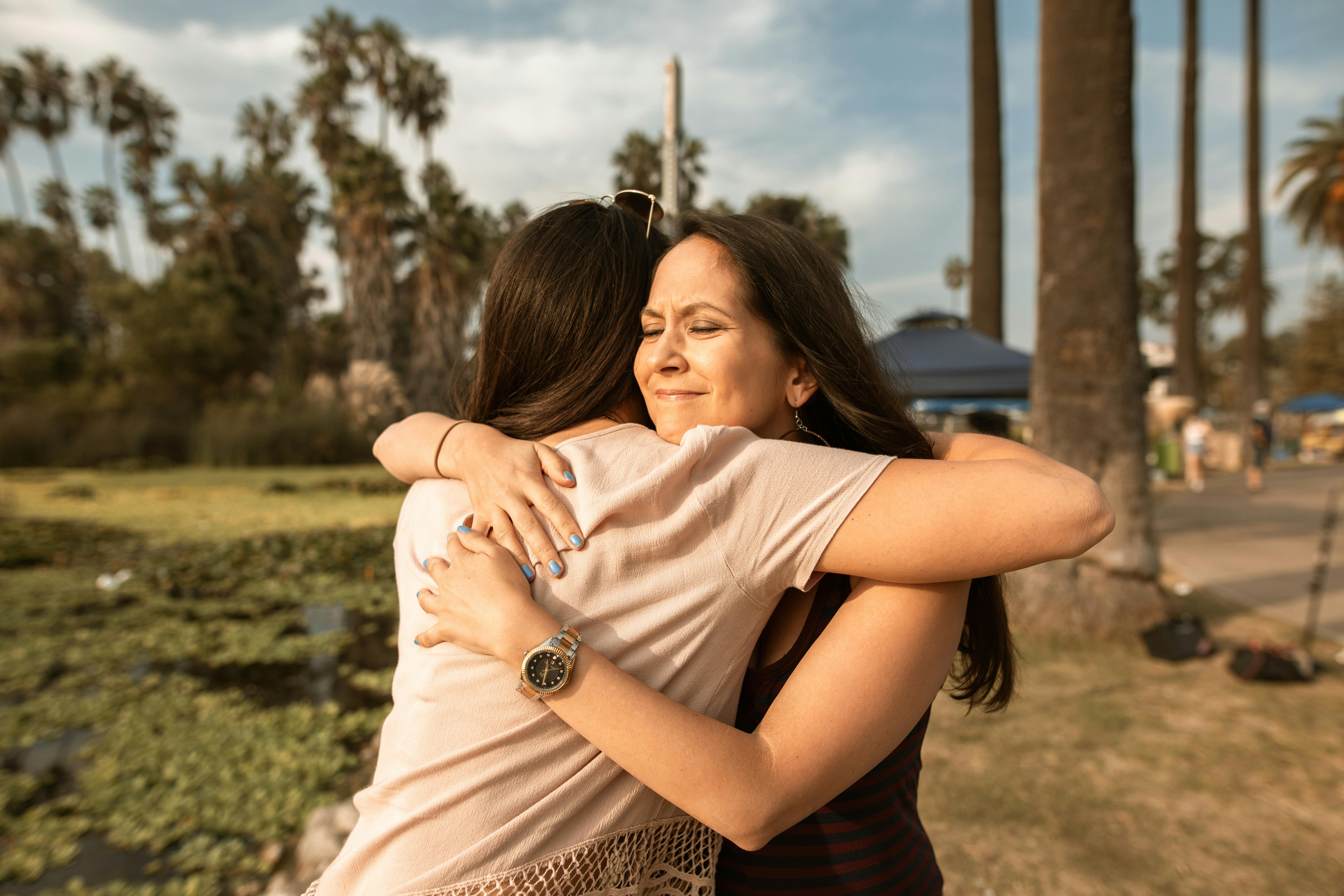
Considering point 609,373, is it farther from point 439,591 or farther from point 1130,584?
point 1130,584

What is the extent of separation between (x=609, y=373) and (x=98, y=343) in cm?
3475

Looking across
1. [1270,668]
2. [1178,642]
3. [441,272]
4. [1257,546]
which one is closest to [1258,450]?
[1257,546]

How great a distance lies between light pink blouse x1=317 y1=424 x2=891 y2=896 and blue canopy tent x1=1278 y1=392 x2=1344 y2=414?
36.2 metres

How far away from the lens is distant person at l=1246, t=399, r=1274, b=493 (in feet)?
48.0

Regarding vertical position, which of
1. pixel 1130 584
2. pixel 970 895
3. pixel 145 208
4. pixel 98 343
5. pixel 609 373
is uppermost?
pixel 145 208

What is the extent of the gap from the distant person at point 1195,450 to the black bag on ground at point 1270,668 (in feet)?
41.1

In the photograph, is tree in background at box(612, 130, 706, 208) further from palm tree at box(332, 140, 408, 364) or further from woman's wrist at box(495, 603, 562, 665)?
woman's wrist at box(495, 603, 562, 665)

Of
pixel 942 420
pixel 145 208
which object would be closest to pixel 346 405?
pixel 942 420

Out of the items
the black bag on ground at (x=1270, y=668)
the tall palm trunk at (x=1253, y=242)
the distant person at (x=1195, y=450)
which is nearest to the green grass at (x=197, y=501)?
the black bag on ground at (x=1270, y=668)

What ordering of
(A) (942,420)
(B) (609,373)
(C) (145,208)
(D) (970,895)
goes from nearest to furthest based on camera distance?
(B) (609,373), (D) (970,895), (A) (942,420), (C) (145,208)

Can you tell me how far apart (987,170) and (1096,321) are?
594cm

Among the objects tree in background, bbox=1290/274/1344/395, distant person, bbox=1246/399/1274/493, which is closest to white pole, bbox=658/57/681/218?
distant person, bbox=1246/399/1274/493

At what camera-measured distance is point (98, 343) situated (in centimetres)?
2861

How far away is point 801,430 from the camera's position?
5.31ft
